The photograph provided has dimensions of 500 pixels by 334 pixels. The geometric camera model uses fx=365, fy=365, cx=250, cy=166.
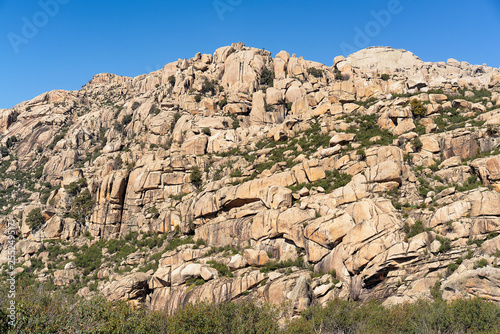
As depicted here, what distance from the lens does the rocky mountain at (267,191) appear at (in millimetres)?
36688

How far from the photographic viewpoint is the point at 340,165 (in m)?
50.9

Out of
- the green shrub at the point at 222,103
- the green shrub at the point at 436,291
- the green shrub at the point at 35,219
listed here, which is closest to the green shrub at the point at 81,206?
the green shrub at the point at 35,219

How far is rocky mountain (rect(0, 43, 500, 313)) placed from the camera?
36.7 m

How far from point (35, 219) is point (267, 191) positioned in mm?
43485

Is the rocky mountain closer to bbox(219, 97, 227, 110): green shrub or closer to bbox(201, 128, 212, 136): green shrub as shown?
bbox(219, 97, 227, 110): green shrub

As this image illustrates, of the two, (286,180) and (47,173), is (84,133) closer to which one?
(47,173)

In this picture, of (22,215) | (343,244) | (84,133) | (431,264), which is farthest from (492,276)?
(84,133)

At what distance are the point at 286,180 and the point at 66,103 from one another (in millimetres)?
89213

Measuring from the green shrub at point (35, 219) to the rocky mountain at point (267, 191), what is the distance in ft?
1.08

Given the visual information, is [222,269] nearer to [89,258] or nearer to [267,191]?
[267,191]

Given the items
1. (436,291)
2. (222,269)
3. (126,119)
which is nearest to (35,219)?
(126,119)

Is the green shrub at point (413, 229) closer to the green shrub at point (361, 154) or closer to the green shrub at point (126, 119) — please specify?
the green shrub at point (361, 154)

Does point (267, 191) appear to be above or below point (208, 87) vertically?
below

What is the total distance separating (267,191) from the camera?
1954 inches
